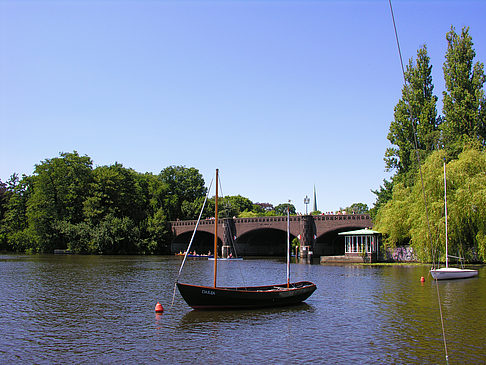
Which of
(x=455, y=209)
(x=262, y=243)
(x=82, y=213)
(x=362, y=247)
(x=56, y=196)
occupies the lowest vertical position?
(x=362, y=247)

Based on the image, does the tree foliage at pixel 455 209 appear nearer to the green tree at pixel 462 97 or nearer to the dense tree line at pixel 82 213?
the green tree at pixel 462 97

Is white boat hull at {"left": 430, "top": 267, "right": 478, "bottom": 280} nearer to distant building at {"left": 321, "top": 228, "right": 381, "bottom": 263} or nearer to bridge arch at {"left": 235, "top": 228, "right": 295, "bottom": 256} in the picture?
distant building at {"left": 321, "top": 228, "right": 381, "bottom": 263}

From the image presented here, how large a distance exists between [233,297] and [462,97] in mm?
46002

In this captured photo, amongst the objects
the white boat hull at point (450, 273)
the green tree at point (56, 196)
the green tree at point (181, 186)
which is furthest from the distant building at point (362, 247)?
the green tree at point (181, 186)

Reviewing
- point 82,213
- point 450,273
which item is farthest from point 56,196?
point 450,273

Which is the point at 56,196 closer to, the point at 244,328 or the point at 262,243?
the point at 262,243

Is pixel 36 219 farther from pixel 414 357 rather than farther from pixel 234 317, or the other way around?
pixel 414 357

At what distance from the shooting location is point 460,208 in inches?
1945

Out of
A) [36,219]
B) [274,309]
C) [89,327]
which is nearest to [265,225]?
[36,219]

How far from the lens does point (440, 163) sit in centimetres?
5366

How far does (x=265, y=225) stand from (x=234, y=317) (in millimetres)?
74475

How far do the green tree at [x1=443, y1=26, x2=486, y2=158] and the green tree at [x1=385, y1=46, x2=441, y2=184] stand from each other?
10.2 feet

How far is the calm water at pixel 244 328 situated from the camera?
17.6 m

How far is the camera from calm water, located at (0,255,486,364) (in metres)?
17.6
